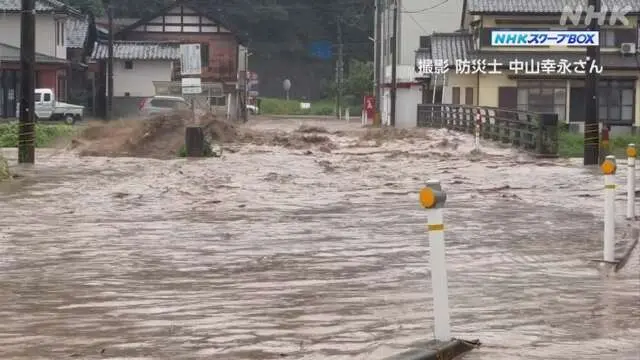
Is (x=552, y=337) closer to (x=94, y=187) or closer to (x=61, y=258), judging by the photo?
(x=61, y=258)

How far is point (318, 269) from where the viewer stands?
9.96m

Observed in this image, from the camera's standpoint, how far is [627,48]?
47.7m

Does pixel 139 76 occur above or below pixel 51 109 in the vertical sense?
above

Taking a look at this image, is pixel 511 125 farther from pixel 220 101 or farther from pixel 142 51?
pixel 142 51

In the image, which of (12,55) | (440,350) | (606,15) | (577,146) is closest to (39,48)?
(12,55)

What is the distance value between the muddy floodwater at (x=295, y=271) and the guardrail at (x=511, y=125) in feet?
28.7

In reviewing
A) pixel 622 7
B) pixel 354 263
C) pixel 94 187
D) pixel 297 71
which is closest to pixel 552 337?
pixel 354 263

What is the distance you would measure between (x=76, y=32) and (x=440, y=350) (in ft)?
219

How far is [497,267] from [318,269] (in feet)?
5.65

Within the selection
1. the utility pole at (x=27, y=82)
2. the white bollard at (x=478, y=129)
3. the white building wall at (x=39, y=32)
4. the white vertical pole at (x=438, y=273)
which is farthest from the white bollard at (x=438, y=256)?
the white building wall at (x=39, y=32)

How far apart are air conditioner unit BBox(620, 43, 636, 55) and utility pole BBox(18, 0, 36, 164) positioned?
103 feet

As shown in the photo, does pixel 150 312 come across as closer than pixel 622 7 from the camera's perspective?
Yes

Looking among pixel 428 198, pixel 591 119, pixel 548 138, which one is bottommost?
pixel 548 138

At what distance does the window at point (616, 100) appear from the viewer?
48.7 metres
